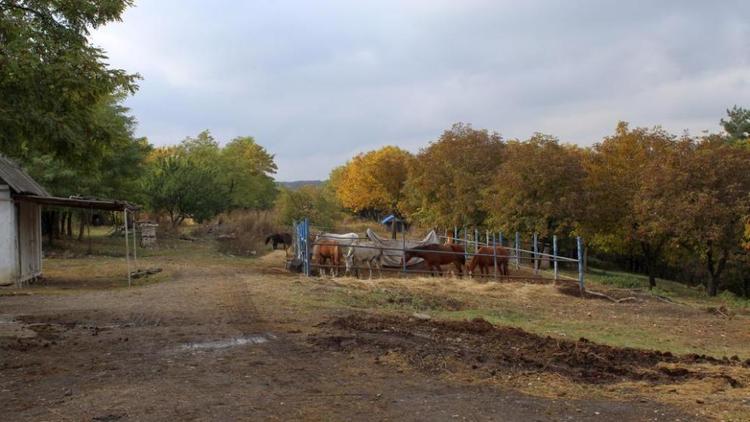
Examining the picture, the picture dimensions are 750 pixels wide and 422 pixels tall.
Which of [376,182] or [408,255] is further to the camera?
[376,182]

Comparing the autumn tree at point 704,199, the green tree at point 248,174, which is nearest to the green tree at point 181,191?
the green tree at point 248,174

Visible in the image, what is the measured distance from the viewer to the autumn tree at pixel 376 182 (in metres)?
60.4

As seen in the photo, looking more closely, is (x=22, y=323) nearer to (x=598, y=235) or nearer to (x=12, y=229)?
(x=12, y=229)

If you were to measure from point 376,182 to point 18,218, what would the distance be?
143 feet

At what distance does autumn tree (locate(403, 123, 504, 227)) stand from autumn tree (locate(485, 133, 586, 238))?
15.4 ft

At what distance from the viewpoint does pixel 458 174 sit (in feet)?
123

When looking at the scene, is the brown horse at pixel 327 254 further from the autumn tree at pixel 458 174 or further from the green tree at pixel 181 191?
the green tree at pixel 181 191

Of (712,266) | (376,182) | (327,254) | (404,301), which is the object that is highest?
(376,182)

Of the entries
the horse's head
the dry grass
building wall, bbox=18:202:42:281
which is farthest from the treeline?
building wall, bbox=18:202:42:281

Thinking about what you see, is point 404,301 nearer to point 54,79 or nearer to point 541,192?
point 54,79

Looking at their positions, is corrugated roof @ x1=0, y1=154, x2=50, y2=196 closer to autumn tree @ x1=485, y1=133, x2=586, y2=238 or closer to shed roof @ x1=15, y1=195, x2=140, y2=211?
shed roof @ x1=15, y1=195, x2=140, y2=211

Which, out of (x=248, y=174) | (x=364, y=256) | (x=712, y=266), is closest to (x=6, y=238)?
(x=364, y=256)

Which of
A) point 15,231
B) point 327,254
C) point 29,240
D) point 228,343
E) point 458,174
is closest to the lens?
point 228,343

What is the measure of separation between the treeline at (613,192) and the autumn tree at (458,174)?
0.20 feet
